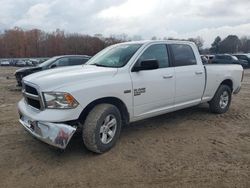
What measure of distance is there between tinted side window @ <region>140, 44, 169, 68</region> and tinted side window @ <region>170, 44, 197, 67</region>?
10.2 inches

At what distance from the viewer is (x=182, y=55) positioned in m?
6.04

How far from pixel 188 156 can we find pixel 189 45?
2900 millimetres

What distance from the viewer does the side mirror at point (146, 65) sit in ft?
16.0

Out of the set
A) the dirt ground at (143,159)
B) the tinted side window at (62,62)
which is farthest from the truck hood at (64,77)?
the tinted side window at (62,62)

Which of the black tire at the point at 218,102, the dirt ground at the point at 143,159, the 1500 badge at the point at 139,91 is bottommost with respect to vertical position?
the dirt ground at the point at 143,159

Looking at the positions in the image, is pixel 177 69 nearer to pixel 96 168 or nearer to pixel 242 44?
pixel 96 168

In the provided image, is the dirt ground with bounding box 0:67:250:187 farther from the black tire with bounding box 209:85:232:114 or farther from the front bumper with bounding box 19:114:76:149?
the black tire with bounding box 209:85:232:114

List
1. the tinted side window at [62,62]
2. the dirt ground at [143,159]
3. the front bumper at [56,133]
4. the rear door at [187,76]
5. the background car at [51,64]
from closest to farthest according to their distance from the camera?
the dirt ground at [143,159] → the front bumper at [56,133] → the rear door at [187,76] → the background car at [51,64] → the tinted side window at [62,62]

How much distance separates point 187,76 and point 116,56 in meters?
1.60

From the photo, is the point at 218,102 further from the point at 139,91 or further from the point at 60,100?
the point at 60,100

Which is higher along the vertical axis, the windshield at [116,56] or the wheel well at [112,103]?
the windshield at [116,56]

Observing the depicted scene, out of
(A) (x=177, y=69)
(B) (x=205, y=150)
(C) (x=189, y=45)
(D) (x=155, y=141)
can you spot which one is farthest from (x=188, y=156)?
(C) (x=189, y=45)

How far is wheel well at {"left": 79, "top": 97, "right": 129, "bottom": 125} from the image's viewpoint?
441 centimetres

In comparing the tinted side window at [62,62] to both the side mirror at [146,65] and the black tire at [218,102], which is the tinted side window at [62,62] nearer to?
the black tire at [218,102]
